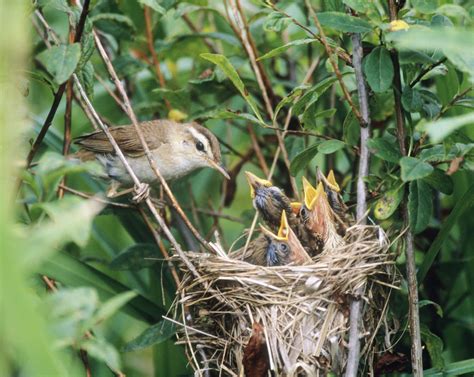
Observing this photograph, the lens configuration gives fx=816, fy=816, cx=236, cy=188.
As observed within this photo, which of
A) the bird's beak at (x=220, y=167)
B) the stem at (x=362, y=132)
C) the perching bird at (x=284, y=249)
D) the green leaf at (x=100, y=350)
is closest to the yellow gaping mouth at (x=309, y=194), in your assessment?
the perching bird at (x=284, y=249)

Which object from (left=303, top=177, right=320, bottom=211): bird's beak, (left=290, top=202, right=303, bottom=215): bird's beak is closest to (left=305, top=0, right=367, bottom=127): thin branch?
(left=303, top=177, right=320, bottom=211): bird's beak

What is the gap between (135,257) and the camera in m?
3.17

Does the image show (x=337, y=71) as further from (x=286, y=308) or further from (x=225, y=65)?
(x=286, y=308)

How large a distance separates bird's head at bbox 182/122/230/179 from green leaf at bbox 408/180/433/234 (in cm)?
123

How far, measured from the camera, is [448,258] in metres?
3.36

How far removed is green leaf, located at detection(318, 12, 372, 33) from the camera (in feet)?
7.52

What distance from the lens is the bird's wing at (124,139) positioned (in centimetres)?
355

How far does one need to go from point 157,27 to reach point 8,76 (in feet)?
8.31

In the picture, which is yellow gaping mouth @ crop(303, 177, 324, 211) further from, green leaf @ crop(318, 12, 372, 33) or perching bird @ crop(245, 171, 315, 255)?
green leaf @ crop(318, 12, 372, 33)

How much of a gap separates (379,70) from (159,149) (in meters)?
1.79

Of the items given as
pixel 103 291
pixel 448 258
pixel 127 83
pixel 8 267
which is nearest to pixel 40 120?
pixel 127 83

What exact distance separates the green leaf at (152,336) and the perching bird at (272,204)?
0.65m

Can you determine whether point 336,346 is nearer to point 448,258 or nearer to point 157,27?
point 448,258

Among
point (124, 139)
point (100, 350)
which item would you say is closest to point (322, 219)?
point (124, 139)
